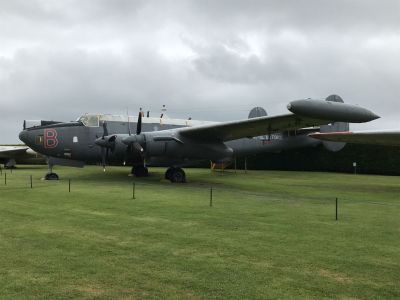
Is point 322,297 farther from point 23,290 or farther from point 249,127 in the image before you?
point 249,127

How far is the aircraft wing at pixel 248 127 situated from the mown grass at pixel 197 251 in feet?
20.9

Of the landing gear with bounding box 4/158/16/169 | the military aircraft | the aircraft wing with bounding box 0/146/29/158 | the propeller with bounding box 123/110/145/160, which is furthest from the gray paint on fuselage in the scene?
the landing gear with bounding box 4/158/16/169

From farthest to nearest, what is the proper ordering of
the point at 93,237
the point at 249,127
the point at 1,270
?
1. the point at 249,127
2. the point at 93,237
3. the point at 1,270

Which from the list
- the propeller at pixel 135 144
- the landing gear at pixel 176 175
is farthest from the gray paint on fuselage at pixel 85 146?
the propeller at pixel 135 144

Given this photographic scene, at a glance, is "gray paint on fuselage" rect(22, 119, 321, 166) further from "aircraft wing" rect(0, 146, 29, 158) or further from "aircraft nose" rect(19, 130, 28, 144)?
"aircraft wing" rect(0, 146, 29, 158)

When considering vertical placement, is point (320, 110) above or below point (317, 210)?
above

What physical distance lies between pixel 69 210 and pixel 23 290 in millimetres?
5541

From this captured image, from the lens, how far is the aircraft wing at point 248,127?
16500 millimetres

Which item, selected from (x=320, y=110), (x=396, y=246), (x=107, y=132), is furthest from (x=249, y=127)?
(x=396, y=246)

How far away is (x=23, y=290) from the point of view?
14.3 ft

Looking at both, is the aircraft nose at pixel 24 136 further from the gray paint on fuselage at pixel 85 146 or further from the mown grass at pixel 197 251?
the mown grass at pixel 197 251

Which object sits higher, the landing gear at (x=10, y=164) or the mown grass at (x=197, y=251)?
the landing gear at (x=10, y=164)

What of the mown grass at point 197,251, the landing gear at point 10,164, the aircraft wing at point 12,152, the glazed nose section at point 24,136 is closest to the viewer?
the mown grass at point 197,251

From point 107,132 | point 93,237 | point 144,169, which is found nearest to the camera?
point 93,237
